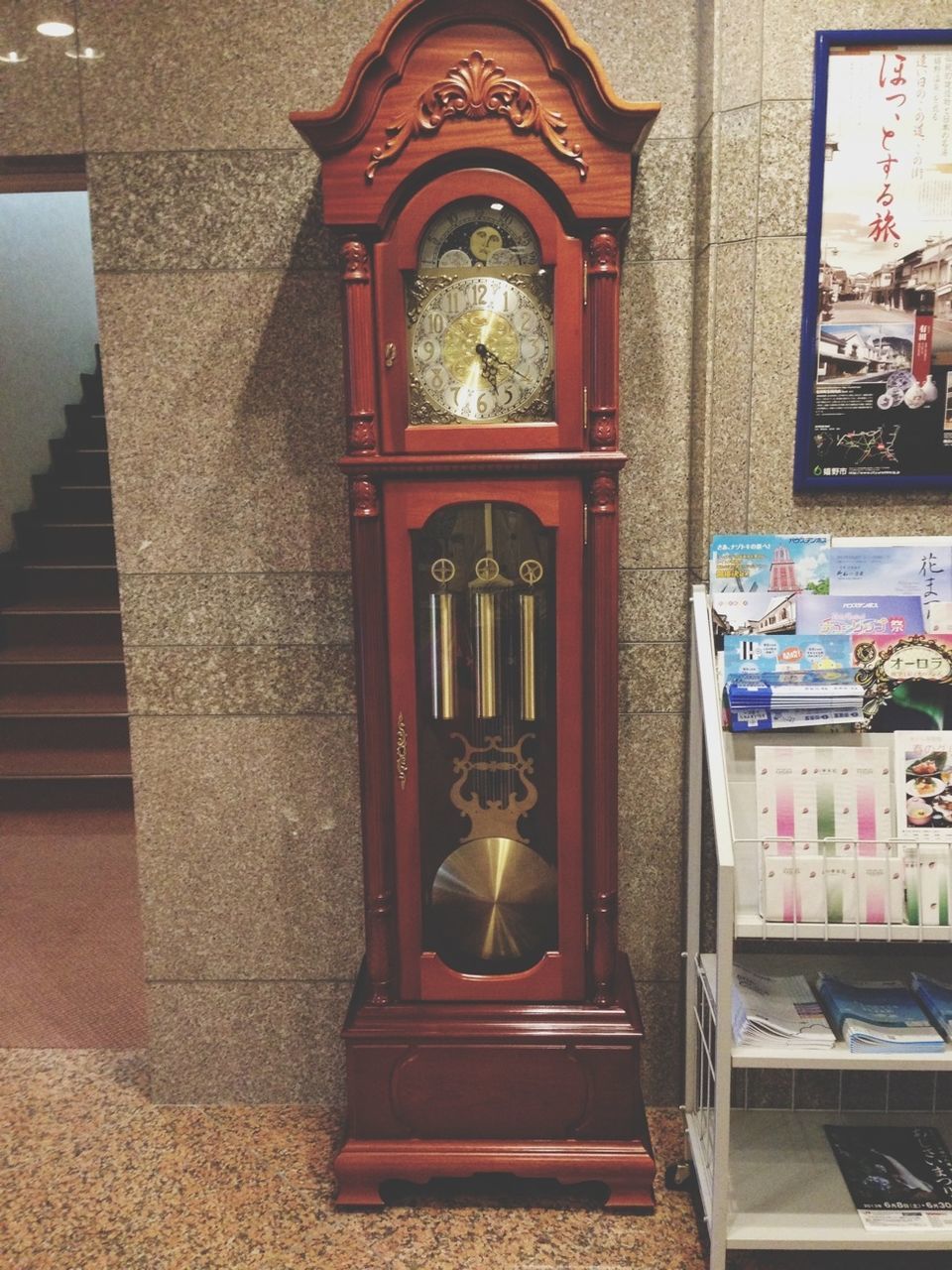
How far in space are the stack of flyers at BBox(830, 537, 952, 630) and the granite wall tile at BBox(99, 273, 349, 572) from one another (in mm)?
962

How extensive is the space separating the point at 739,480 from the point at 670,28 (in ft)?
2.78

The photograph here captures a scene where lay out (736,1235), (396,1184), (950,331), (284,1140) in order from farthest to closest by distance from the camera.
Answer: (284,1140)
(396,1184)
(950,331)
(736,1235)

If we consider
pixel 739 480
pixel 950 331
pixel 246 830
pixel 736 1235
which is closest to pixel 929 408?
pixel 950 331

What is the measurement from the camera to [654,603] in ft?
6.48

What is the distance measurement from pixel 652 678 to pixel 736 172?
3.14ft

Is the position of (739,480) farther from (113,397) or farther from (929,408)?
(113,397)

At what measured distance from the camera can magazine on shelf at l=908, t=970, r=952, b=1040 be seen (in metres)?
1.61

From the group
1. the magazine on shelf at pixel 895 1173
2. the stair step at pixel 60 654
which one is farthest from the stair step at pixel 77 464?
the magazine on shelf at pixel 895 1173

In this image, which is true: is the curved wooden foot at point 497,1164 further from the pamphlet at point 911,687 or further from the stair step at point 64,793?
the stair step at point 64,793

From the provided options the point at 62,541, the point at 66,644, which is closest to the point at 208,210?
the point at 66,644

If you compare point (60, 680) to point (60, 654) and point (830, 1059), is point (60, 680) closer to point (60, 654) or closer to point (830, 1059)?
point (60, 654)

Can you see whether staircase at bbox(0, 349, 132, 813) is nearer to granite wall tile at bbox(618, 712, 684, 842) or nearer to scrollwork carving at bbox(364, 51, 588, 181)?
granite wall tile at bbox(618, 712, 684, 842)

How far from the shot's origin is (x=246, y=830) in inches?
82.7

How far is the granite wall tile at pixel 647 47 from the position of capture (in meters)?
1.81
